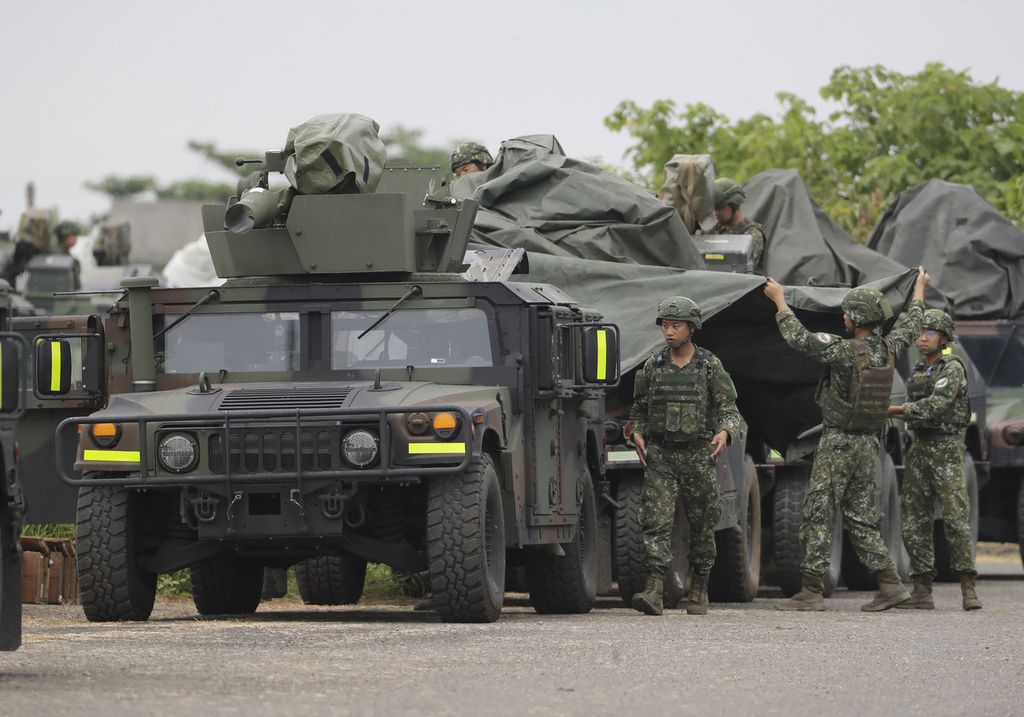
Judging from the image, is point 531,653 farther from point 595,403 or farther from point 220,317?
point 595,403

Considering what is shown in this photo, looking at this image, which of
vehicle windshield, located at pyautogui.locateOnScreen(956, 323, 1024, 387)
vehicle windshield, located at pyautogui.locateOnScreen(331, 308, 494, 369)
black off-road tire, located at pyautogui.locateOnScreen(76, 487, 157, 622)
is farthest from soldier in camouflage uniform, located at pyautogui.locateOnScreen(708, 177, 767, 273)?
black off-road tire, located at pyautogui.locateOnScreen(76, 487, 157, 622)

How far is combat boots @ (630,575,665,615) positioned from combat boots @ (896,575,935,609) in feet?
6.23

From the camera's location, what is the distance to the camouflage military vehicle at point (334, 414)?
1104 cm

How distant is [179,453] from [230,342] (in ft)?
3.85

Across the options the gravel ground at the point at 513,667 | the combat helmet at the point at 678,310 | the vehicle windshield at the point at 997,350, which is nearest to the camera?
the gravel ground at the point at 513,667

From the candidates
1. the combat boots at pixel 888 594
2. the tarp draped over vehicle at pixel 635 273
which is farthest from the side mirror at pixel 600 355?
the combat boots at pixel 888 594

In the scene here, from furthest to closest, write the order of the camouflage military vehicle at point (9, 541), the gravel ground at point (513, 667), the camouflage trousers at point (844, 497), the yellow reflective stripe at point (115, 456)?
the camouflage trousers at point (844, 497) → the yellow reflective stripe at point (115, 456) → the camouflage military vehicle at point (9, 541) → the gravel ground at point (513, 667)

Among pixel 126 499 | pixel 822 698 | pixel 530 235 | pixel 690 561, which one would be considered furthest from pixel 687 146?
pixel 822 698

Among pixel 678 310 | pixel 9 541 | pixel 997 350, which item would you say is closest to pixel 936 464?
pixel 678 310

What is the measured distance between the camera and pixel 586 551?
13328 mm

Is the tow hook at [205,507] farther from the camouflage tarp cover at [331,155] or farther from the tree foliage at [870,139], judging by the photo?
the tree foliage at [870,139]

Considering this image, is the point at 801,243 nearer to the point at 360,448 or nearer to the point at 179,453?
the point at 360,448

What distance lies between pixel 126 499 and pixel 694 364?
3.68 meters

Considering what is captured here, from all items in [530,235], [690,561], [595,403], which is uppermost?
[530,235]
